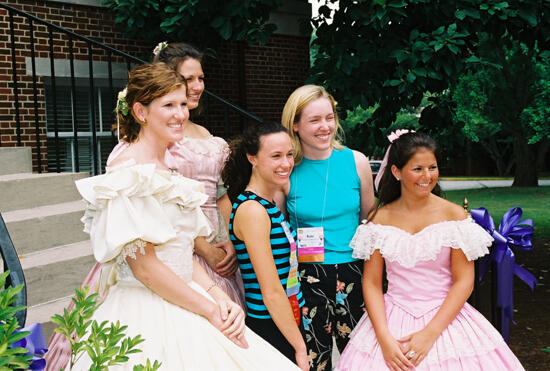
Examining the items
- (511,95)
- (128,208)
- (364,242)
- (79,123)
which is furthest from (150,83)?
(511,95)

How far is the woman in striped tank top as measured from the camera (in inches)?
93.7

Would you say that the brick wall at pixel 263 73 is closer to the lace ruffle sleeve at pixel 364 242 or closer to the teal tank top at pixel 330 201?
the teal tank top at pixel 330 201

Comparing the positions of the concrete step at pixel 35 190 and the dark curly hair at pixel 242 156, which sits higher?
the dark curly hair at pixel 242 156

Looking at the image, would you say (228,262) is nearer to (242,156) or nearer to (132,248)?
(242,156)

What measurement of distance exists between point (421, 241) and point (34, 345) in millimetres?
1955

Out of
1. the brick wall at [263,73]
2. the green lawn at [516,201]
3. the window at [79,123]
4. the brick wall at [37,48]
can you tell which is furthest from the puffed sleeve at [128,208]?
the green lawn at [516,201]

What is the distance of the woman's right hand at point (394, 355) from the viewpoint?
2.54 meters

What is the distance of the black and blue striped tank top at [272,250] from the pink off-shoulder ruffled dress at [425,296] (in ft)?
1.36

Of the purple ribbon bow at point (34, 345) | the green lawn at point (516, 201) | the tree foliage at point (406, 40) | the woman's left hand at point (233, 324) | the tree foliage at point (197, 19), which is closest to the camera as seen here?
the purple ribbon bow at point (34, 345)

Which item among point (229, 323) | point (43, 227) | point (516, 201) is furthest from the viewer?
point (516, 201)

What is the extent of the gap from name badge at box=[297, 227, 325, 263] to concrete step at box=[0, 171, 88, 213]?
8.80 feet

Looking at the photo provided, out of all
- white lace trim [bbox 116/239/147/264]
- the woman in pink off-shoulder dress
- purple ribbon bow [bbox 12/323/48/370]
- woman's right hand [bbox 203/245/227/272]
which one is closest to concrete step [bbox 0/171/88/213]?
the woman in pink off-shoulder dress

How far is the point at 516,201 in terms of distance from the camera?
18.8 meters

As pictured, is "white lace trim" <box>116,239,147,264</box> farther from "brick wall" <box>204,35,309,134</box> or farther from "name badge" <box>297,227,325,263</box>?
"brick wall" <box>204,35,309,134</box>
